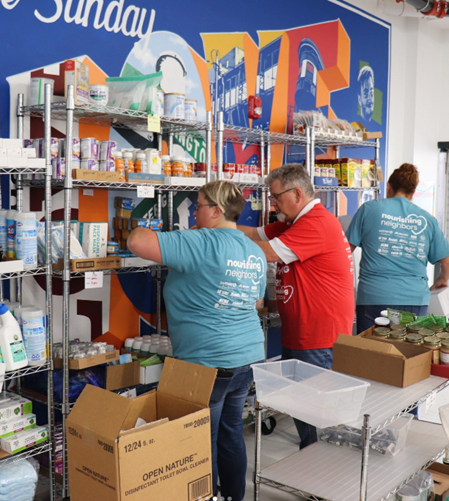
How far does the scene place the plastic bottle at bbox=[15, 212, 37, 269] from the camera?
267 centimetres

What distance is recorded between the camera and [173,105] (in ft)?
11.2

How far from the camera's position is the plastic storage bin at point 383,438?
2.53 m

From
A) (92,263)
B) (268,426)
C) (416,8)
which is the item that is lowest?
(268,426)

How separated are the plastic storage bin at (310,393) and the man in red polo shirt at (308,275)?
0.85 meters

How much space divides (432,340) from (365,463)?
720 mm

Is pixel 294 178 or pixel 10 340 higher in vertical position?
pixel 294 178

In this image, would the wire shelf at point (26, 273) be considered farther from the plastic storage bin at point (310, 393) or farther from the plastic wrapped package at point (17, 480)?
the plastic storage bin at point (310, 393)

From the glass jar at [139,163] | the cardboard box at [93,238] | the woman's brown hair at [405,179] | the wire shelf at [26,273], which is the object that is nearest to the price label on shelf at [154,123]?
the glass jar at [139,163]

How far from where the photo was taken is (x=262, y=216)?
4.75 meters

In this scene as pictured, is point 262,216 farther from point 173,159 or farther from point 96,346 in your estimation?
point 96,346

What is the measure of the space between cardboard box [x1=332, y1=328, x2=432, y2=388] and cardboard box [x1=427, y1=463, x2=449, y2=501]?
1.87 feet

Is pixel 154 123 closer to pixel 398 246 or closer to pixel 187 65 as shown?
pixel 187 65

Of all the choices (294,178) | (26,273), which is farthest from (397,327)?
(26,273)

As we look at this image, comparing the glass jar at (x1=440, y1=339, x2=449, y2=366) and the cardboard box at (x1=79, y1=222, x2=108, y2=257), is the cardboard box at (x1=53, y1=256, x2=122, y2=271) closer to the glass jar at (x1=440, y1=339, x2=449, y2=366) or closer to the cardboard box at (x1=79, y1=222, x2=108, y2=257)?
the cardboard box at (x1=79, y1=222, x2=108, y2=257)
